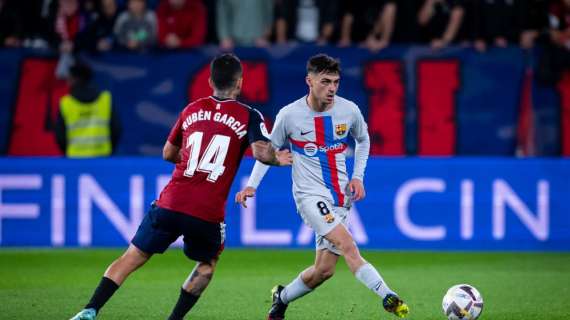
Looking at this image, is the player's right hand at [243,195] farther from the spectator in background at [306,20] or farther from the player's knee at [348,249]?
the spectator in background at [306,20]

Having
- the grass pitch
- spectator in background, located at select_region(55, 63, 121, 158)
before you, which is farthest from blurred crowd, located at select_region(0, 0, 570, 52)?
the grass pitch

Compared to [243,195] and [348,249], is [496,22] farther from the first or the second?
[243,195]

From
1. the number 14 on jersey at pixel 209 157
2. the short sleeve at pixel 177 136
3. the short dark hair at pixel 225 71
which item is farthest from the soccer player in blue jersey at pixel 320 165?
the short dark hair at pixel 225 71

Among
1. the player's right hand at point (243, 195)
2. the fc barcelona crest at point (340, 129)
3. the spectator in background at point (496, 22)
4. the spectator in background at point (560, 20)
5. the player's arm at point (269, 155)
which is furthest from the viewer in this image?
the spectator in background at point (496, 22)

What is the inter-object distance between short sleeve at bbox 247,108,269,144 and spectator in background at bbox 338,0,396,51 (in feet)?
27.2

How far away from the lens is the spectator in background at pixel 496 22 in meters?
15.5

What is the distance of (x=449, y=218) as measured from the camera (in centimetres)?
1327

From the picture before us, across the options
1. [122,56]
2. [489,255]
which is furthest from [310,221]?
[122,56]

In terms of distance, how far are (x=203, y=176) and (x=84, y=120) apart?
6.69 m

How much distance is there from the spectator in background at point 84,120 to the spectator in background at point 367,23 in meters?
3.65

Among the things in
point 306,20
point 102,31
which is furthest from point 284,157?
point 102,31

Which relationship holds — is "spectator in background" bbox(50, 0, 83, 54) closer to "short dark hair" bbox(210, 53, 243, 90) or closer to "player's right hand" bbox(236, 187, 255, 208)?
"player's right hand" bbox(236, 187, 255, 208)

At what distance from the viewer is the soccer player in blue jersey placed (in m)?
7.74

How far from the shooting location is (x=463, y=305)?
7.63 m
